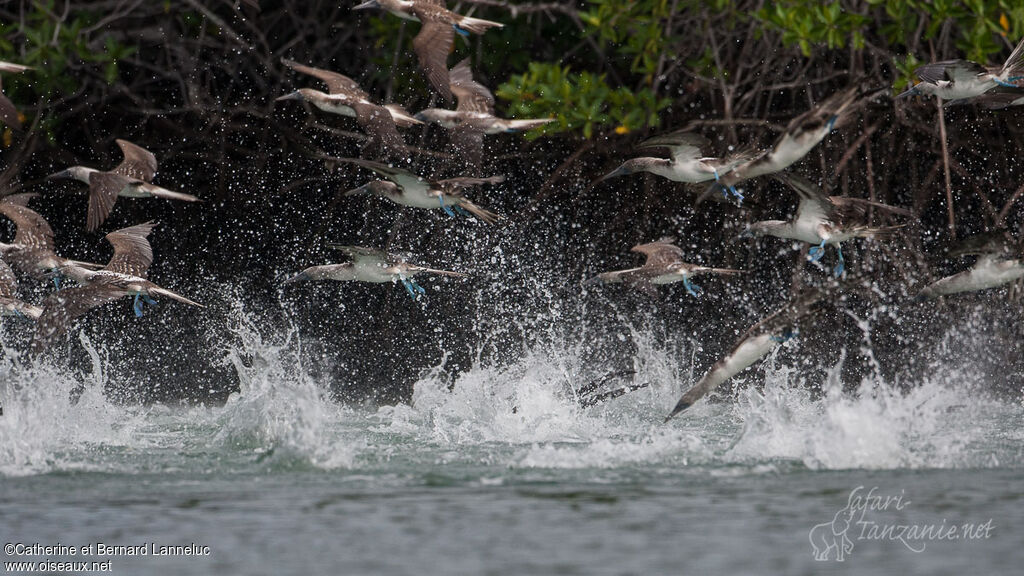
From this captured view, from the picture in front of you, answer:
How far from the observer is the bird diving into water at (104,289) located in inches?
312

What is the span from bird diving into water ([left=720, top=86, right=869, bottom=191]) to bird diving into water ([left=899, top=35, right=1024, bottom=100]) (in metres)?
0.87

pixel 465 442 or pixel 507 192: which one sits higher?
pixel 507 192

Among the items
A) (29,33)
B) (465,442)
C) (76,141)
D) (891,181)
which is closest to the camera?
(465,442)

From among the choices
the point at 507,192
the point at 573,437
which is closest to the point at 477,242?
the point at 507,192

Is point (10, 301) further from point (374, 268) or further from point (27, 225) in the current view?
point (374, 268)

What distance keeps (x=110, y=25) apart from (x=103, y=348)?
2.42 meters

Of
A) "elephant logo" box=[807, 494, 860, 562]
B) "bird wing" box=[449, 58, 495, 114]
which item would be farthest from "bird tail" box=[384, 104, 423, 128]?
"elephant logo" box=[807, 494, 860, 562]

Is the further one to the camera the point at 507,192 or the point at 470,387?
the point at 507,192

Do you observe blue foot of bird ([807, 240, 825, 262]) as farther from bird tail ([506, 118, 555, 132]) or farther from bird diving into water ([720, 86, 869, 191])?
bird tail ([506, 118, 555, 132])

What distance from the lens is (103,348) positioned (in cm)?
1235

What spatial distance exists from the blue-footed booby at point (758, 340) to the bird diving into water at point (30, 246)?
3945 mm

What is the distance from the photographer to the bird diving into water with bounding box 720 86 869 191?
6.54m

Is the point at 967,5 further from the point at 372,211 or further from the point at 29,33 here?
the point at 29,33

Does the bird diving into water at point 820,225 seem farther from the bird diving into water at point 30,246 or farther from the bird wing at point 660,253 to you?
the bird diving into water at point 30,246
